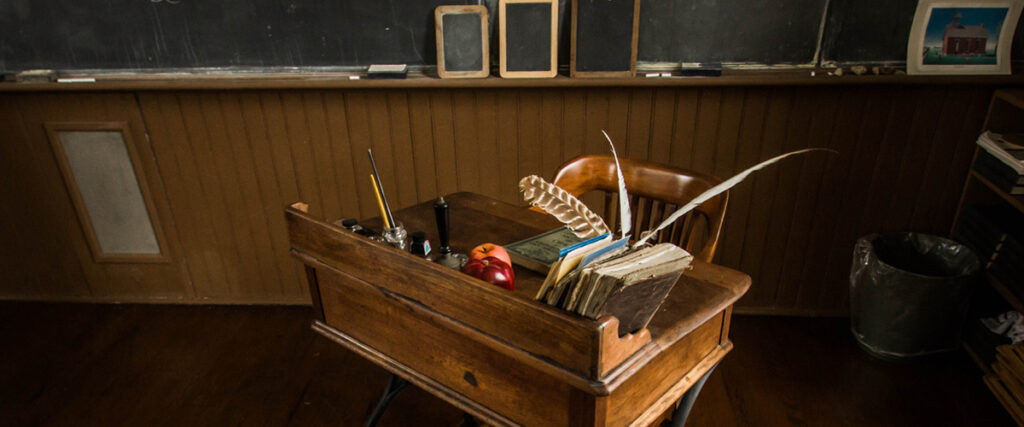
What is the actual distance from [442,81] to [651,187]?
0.88m

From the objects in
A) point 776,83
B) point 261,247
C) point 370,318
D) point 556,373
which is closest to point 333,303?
point 370,318

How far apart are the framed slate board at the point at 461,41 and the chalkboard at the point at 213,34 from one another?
67 millimetres

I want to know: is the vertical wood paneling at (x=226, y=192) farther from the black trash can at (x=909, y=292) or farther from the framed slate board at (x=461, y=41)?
the black trash can at (x=909, y=292)

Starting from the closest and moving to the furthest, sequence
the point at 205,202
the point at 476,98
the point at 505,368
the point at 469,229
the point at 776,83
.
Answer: the point at 505,368, the point at 469,229, the point at 776,83, the point at 476,98, the point at 205,202

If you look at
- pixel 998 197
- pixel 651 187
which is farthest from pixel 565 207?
pixel 998 197

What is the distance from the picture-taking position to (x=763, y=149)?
2338 millimetres

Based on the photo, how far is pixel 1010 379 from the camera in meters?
2.00

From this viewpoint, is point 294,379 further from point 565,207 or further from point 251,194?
point 565,207

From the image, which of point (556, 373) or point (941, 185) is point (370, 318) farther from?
point (941, 185)

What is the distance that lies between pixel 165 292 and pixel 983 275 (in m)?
3.33

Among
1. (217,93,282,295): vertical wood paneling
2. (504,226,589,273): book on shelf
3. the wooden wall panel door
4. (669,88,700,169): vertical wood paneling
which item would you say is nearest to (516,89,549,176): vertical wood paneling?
(669,88,700,169): vertical wood paneling

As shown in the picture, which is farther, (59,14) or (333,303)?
(59,14)

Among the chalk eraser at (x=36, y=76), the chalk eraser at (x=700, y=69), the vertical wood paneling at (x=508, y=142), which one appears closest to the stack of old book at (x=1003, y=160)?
the chalk eraser at (x=700, y=69)

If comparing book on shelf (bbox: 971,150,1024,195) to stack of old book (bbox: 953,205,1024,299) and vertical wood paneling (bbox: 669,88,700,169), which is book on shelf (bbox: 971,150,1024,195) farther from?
vertical wood paneling (bbox: 669,88,700,169)
